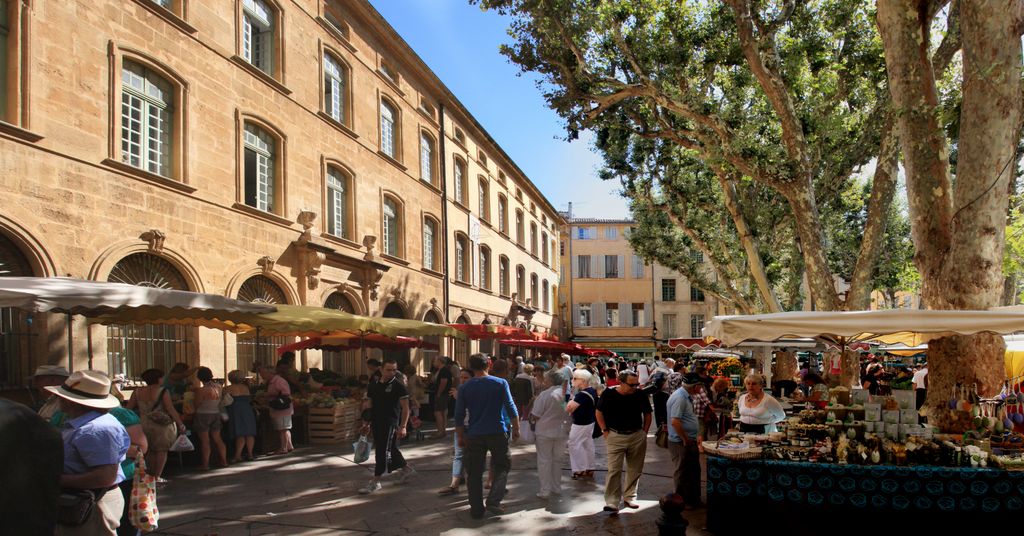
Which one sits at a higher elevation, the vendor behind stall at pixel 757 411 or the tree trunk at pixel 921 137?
the tree trunk at pixel 921 137

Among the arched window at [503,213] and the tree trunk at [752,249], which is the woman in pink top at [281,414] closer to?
the tree trunk at [752,249]

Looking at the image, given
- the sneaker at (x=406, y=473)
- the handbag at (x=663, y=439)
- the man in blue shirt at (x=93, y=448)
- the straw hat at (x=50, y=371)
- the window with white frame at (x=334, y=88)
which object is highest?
the window with white frame at (x=334, y=88)

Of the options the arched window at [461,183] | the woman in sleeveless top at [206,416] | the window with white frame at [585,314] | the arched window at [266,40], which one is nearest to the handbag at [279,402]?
the woman in sleeveless top at [206,416]

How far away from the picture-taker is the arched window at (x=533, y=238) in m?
39.1

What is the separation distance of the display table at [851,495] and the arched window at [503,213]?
26.5m

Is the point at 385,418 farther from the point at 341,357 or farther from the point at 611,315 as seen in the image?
the point at 611,315

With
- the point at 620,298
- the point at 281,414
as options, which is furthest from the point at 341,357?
the point at 620,298

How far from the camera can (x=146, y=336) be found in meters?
11.6

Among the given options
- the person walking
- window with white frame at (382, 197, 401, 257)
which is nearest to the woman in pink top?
the person walking

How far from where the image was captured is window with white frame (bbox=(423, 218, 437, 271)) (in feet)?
76.6

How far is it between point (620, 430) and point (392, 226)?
15054 millimetres

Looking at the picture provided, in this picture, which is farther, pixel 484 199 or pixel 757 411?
pixel 484 199

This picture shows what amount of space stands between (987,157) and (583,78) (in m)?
7.99

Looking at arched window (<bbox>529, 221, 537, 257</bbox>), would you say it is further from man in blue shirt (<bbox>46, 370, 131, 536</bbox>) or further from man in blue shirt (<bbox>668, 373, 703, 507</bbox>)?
man in blue shirt (<bbox>46, 370, 131, 536</bbox>)
